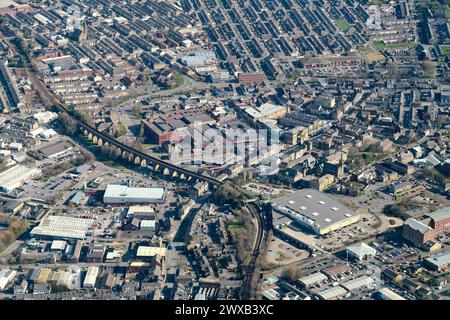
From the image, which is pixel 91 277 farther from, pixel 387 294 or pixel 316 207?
pixel 387 294

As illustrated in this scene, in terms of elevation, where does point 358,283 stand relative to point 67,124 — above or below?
below

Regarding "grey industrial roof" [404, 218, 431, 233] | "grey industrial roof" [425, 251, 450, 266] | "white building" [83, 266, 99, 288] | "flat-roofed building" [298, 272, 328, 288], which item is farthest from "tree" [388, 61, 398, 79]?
"white building" [83, 266, 99, 288]

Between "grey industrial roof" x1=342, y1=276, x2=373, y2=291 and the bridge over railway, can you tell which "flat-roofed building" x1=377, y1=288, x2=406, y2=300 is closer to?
"grey industrial roof" x1=342, y1=276, x2=373, y2=291

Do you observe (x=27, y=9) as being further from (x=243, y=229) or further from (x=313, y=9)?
(x=243, y=229)

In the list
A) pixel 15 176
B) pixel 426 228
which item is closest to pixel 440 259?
pixel 426 228
